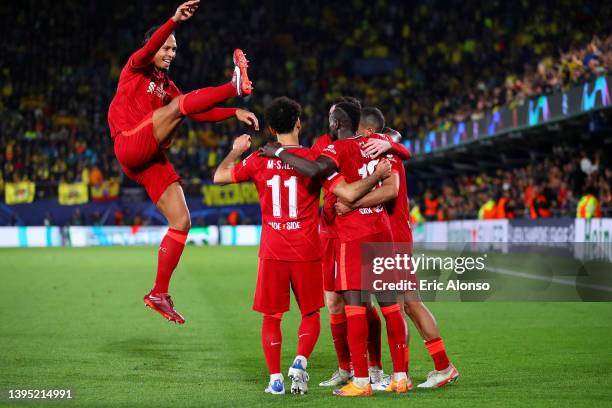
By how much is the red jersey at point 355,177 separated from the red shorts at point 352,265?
4 centimetres

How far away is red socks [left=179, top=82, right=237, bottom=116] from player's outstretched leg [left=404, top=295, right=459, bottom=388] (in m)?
2.18

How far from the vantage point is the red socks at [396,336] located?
693 cm

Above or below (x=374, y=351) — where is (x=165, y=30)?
above

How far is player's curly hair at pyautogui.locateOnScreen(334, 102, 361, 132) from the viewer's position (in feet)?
23.1

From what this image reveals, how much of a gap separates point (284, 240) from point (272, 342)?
78 cm

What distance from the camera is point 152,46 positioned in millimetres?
7422

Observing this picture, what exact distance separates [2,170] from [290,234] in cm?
3074

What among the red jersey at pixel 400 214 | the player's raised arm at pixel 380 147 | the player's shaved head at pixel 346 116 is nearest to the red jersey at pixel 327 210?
the player's shaved head at pixel 346 116

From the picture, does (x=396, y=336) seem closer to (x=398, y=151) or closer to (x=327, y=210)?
(x=327, y=210)

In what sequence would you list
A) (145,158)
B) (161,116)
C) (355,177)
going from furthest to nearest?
(145,158) < (161,116) < (355,177)

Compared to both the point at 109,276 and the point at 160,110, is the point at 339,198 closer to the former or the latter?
the point at 160,110

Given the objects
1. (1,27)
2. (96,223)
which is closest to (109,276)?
(96,223)

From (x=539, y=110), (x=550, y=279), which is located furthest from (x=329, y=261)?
(x=539, y=110)

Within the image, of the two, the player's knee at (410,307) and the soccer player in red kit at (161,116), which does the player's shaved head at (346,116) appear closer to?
the soccer player in red kit at (161,116)
